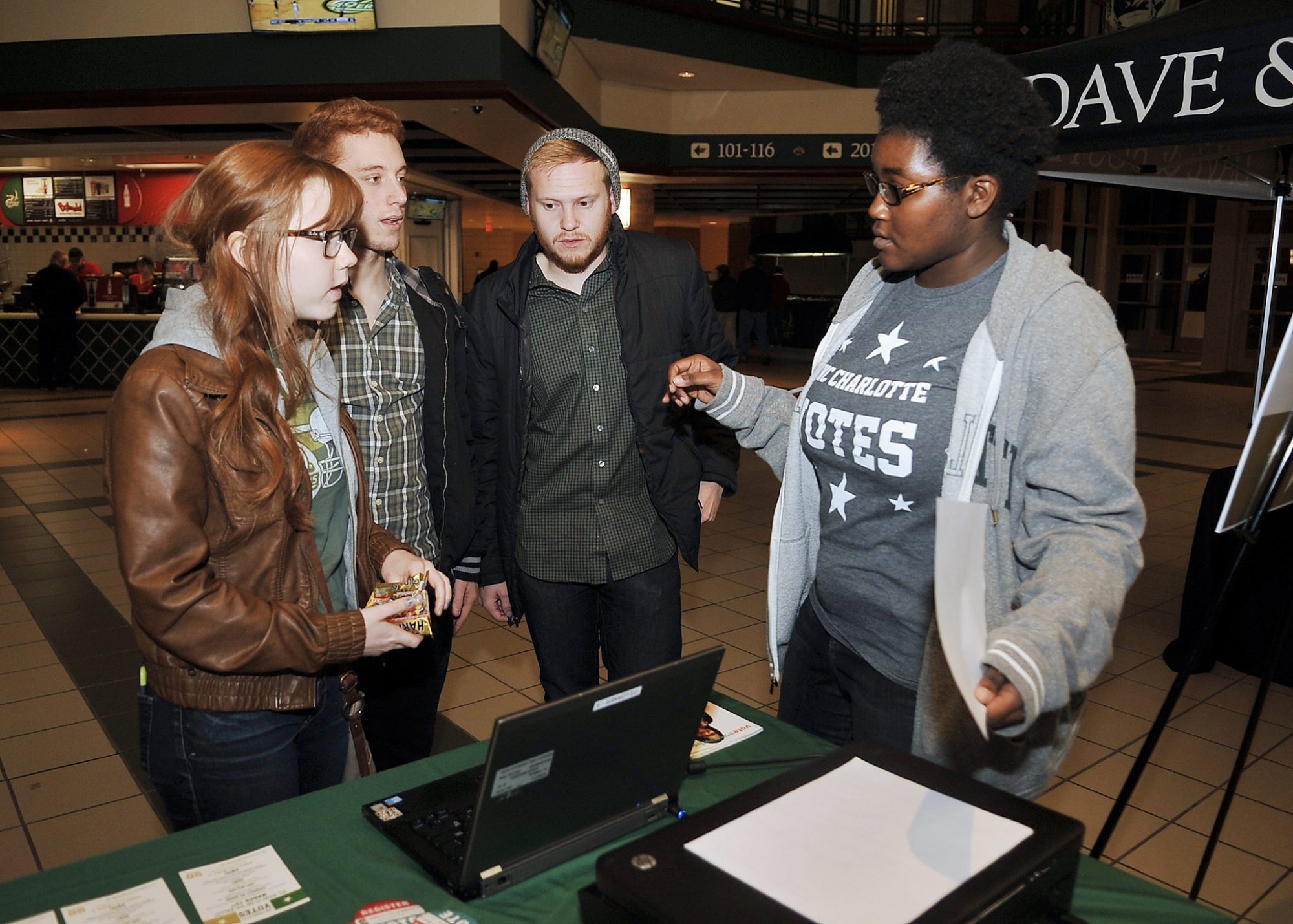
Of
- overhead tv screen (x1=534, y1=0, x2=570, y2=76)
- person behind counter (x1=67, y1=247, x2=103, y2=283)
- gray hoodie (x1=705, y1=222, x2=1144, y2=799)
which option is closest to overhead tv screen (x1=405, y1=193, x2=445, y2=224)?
person behind counter (x1=67, y1=247, x2=103, y2=283)

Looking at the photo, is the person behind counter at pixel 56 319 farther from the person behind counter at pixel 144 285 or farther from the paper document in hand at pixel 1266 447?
the paper document in hand at pixel 1266 447

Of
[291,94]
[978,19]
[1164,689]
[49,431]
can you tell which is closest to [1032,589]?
[1164,689]

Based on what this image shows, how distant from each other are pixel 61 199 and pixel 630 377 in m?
15.0

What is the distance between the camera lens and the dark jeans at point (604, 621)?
2.34m

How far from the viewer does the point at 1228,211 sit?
14.8 m

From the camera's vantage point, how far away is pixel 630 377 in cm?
230

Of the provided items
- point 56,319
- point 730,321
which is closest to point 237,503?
point 56,319

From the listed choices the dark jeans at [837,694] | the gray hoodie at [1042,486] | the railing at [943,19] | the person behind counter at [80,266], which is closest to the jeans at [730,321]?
the railing at [943,19]

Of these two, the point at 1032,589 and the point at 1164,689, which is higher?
the point at 1032,589

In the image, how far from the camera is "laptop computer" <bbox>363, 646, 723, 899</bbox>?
102 cm

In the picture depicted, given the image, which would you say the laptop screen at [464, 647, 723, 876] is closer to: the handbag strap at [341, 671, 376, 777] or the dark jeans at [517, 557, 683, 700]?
the handbag strap at [341, 671, 376, 777]

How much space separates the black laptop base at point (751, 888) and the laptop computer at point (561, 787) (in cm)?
14

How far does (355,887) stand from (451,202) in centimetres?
1684

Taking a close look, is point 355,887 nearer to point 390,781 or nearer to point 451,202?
point 390,781
